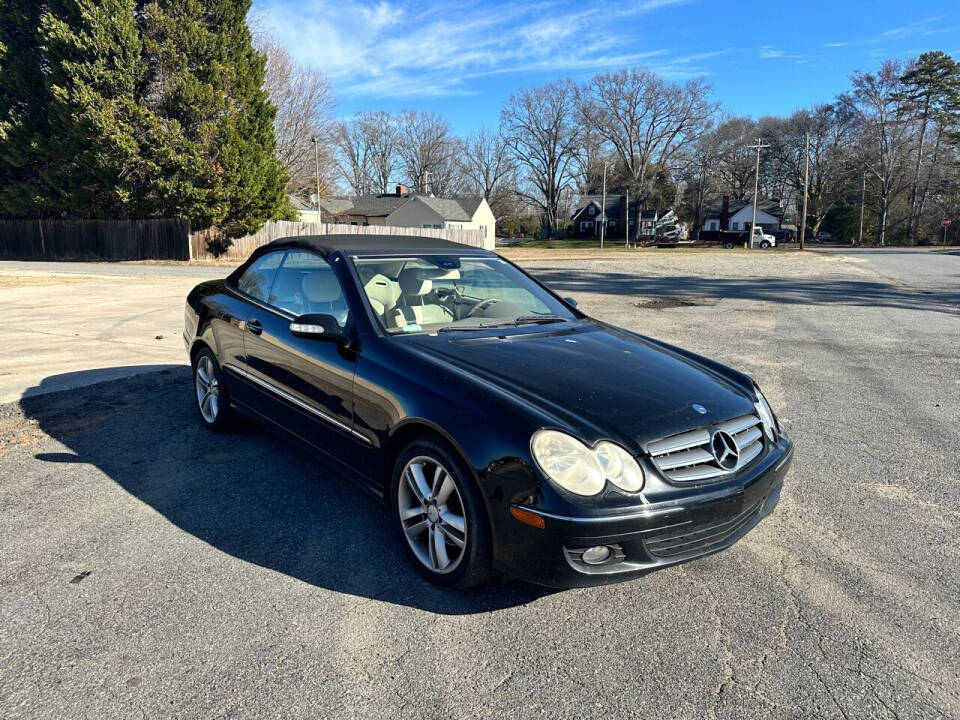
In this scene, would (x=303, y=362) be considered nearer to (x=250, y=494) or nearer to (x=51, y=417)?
(x=250, y=494)

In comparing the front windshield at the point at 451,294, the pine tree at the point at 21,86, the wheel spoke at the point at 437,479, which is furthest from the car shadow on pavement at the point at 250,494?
the pine tree at the point at 21,86

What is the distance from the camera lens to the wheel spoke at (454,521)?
2.82m

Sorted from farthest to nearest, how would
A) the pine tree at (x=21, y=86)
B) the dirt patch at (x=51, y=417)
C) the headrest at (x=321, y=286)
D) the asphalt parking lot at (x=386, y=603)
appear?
the pine tree at (x=21, y=86), the dirt patch at (x=51, y=417), the headrest at (x=321, y=286), the asphalt parking lot at (x=386, y=603)

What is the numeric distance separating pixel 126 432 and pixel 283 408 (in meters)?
1.95

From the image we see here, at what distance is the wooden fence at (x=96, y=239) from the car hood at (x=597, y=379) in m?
30.2

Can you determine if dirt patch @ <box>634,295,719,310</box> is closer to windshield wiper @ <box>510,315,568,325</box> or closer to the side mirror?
windshield wiper @ <box>510,315,568,325</box>

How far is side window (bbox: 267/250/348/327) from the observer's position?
12.8ft

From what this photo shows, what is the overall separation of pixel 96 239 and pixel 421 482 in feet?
114

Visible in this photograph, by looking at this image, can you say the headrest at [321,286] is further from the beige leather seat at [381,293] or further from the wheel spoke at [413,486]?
the wheel spoke at [413,486]

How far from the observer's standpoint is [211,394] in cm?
504

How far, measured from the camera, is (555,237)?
86.2m

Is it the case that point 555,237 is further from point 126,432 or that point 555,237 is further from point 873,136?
point 126,432

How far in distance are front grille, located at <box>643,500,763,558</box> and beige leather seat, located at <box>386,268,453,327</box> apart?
1.82m

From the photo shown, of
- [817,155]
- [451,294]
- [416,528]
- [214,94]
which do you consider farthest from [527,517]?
[817,155]
